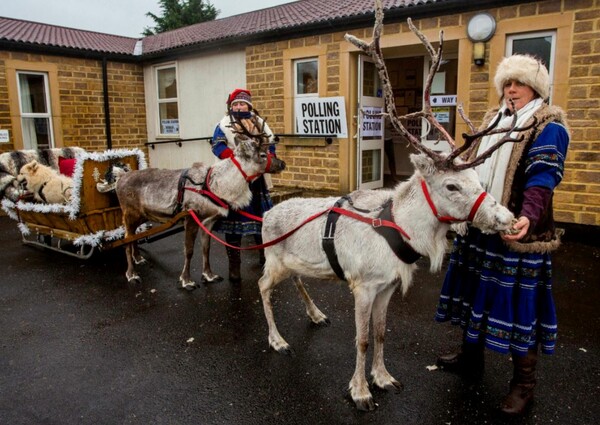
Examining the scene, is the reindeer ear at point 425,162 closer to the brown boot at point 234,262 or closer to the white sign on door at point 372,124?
the brown boot at point 234,262

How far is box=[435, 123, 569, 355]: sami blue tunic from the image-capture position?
2.75m

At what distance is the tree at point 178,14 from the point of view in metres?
31.5

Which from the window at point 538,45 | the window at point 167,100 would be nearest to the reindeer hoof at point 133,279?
the window at point 538,45

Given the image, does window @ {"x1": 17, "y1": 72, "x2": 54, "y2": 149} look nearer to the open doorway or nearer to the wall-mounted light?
the open doorway

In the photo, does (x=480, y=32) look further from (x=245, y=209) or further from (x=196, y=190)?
(x=196, y=190)

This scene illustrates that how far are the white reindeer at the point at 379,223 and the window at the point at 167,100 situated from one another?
10289 mm

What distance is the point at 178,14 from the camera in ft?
104

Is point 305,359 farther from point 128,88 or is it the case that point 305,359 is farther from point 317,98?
point 128,88

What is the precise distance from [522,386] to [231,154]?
3835 millimetres

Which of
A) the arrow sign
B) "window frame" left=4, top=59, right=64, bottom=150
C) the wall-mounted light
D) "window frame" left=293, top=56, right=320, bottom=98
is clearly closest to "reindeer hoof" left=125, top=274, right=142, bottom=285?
"window frame" left=293, top=56, right=320, bottom=98

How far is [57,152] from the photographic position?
301 inches

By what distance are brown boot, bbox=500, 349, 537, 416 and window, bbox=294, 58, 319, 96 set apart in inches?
304

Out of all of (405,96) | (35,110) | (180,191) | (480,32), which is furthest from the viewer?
(405,96)

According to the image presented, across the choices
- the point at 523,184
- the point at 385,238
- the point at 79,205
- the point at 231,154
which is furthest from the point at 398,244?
the point at 79,205
